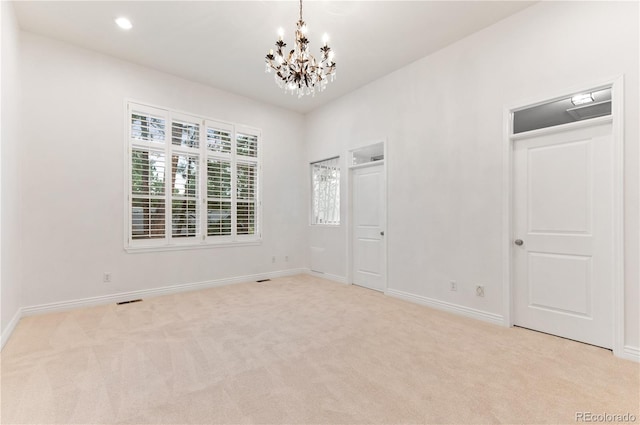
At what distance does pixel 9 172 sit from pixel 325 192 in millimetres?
4347

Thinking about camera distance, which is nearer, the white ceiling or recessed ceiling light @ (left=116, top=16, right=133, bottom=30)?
the white ceiling

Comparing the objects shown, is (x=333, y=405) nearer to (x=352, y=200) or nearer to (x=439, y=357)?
(x=439, y=357)

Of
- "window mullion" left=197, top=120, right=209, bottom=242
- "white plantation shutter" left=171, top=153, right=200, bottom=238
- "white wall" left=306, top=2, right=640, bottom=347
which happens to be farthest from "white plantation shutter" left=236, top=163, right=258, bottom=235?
"white wall" left=306, top=2, right=640, bottom=347

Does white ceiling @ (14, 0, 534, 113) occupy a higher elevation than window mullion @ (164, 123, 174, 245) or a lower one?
higher

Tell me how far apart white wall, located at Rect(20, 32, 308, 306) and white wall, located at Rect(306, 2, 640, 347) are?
315 centimetres

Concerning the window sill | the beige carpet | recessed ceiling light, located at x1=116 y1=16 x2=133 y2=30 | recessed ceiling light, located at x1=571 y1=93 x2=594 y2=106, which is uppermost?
recessed ceiling light, located at x1=116 y1=16 x2=133 y2=30

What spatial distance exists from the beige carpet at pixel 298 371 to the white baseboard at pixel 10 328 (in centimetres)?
6

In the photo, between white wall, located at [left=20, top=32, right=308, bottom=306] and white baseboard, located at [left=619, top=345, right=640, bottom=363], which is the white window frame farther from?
white baseboard, located at [left=619, top=345, right=640, bottom=363]

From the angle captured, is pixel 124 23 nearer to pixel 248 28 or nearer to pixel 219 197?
pixel 248 28

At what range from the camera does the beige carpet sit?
6.08 ft

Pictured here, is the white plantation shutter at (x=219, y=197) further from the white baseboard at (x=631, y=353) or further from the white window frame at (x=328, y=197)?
the white baseboard at (x=631, y=353)

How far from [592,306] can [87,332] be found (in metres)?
4.96

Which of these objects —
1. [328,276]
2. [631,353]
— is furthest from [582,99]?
[328,276]

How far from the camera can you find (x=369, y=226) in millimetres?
5027
